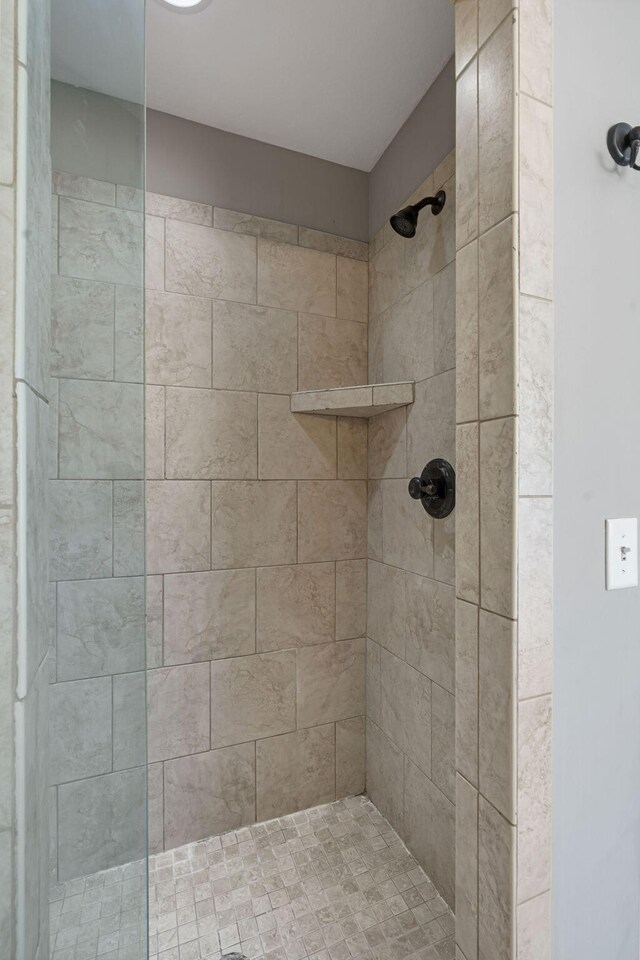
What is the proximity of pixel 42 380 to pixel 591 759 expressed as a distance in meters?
0.98

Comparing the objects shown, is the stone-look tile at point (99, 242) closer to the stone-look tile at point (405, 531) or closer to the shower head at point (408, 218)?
the shower head at point (408, 218)

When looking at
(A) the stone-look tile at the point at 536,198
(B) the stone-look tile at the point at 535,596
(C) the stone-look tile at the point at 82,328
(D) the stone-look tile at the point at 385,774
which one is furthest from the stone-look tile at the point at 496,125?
(D) the stone-look tile at the point at 385,774

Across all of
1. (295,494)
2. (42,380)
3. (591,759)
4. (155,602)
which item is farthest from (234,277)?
(591,759)

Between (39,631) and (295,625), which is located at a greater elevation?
(39,631)

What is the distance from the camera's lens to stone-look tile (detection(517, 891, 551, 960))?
0.68m

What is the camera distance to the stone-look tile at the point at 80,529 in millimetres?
516

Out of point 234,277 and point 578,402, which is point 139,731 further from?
point 234,277

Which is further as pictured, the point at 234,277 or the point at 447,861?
the point at 234,277

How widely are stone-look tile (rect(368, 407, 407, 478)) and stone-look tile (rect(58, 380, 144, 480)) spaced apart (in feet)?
3.18

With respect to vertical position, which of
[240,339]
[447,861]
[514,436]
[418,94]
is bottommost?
[447,861]

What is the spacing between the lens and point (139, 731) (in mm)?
644

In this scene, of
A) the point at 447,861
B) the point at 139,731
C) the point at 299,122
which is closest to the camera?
the point at 139,731

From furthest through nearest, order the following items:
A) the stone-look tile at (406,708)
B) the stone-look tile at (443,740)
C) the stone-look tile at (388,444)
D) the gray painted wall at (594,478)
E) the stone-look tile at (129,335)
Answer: the stone-look tile at (388,444) < the stone-look tile at (406,708) < the stone-look tile at (443,740) < the gray painted wall at (594,478) < the stone-look tile at (129,335)

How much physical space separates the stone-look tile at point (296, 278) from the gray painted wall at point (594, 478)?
100 centimetres
